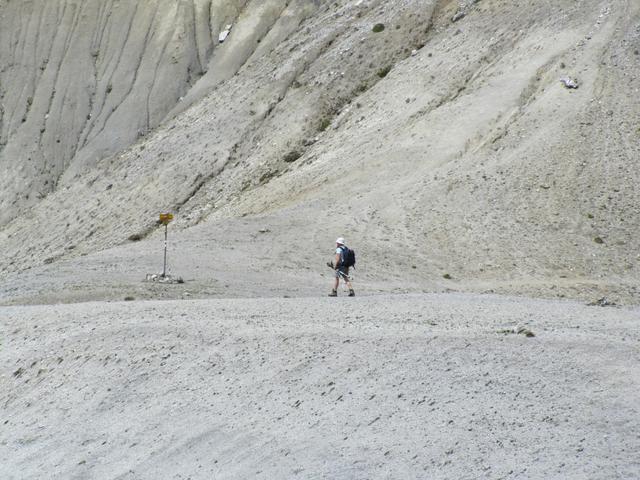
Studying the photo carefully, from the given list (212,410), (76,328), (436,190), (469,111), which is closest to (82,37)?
(469,111)

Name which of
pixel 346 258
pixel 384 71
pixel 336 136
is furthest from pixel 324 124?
pixel 346 258

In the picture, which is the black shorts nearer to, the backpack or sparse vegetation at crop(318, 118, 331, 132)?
the backpack

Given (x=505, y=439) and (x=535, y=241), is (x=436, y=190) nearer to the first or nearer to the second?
(x=535, y=241)

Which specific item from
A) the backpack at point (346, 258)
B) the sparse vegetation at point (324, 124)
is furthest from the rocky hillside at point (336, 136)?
the backpack at point (346, 258)

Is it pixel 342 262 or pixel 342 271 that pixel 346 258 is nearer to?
pixel 342 262

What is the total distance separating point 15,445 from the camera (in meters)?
12.2

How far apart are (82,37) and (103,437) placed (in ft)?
170

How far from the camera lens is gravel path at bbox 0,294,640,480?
9617 mm

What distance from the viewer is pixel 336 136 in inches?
1449

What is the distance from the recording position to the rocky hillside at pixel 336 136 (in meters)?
25.3

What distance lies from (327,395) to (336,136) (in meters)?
26.4

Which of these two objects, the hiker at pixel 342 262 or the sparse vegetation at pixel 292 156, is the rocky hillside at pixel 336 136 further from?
the hiker at pixel 342 262

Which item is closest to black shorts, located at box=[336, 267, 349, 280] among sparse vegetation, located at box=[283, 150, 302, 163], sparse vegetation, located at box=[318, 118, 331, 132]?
sparse vegetation, located at box=[283, 150, 302, 163]

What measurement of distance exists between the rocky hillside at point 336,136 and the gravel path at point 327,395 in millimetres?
7303
